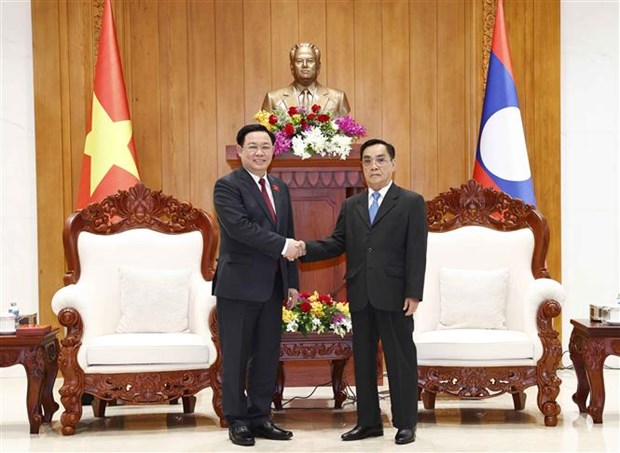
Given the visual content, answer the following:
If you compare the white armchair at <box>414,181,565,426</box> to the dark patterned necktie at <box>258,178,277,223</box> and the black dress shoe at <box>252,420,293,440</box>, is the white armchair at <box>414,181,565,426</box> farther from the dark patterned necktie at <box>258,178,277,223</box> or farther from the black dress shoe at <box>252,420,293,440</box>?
the dark patterned necktie at <box>258,178,277,223</box>

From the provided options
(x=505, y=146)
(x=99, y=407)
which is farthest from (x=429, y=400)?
(x=505, y=146)

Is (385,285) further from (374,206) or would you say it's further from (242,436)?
(242,436)

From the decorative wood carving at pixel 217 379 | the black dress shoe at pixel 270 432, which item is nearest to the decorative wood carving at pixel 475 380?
the black dress shoe at pixel 270 432

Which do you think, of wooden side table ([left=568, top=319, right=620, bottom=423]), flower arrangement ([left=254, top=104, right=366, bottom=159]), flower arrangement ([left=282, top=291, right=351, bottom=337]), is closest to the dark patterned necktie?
flower arrangement ([left=282, top=291, right=351, bottom=337])

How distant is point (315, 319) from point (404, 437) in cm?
90

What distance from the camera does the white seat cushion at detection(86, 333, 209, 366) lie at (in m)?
4.53

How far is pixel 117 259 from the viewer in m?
5.00

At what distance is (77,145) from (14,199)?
24.3 inches

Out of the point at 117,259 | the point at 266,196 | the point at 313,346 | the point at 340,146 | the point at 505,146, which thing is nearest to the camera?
the point at 266,196

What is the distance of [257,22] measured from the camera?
6973mm

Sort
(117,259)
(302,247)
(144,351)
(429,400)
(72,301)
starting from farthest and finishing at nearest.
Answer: (429,400) < (117,259) < (72,301) < (144,351) < (302,247)

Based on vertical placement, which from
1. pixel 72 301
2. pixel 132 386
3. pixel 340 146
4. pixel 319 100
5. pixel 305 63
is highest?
pixel 305 63

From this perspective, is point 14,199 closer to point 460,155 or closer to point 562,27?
point 460,155

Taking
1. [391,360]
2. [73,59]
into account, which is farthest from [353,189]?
[73,59]
